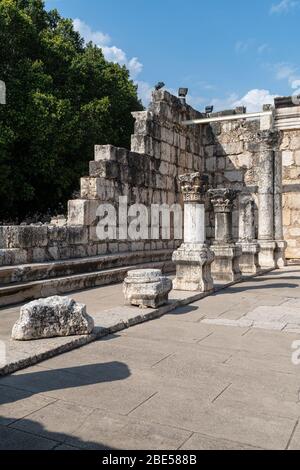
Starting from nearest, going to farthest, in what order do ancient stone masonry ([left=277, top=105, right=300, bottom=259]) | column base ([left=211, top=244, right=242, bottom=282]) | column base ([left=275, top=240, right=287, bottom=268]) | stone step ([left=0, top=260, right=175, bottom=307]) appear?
stone step ([left=0, top=260, right=175, bottom=307])
column base ([left=211, top=244, right=242, bottom=282])
column base ([left=275, top=240, right=287, bottom=268])
ancient stone masonry ([left=277, top=105, right=300, bottom=259])

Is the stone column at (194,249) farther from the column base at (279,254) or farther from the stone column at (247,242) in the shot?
the column base at (279,254)

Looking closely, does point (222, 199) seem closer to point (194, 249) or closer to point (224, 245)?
point (224, 245)

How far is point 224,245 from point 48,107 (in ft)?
32.2

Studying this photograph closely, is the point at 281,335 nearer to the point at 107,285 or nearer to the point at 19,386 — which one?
the point at 19,386

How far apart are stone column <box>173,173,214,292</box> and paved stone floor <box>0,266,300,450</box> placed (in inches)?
108

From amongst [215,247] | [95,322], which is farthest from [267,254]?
[95,322]

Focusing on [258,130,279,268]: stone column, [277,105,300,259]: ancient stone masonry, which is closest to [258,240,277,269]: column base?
[258,130,279,268]: stone column

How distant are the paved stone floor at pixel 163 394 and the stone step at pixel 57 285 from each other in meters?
2.61

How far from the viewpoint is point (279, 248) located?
14219mm

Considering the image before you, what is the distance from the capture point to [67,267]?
895cm

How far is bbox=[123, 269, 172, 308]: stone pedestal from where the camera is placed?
262 inches

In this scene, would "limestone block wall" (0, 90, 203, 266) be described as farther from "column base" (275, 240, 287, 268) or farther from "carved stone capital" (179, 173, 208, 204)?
"column base" (275, 240, 287, 268)
